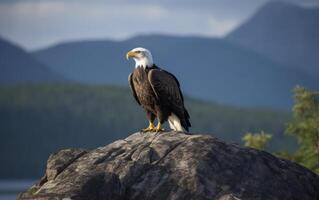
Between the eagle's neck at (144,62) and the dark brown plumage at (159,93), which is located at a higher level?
the eagle's neck at (144,62)

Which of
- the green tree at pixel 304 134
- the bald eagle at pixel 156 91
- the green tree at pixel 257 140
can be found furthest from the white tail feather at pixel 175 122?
the green tree at pixel 257 140

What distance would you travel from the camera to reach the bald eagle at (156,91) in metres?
18.9

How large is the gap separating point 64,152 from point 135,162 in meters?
1.71

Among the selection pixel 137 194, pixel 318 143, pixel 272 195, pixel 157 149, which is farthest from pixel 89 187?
pixel 318 143

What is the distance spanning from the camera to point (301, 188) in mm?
16625

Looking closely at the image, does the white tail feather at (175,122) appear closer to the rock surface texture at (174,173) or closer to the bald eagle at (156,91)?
the bald eagle at (156,91)

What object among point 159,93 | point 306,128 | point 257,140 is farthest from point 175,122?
point 257,140

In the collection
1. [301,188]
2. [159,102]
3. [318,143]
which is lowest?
[318,143]

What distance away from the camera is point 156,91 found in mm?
19219

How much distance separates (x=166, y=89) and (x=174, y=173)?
137 inches

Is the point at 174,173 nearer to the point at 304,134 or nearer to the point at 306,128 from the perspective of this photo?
the point at 306,128

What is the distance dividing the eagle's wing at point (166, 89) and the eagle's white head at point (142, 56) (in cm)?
21

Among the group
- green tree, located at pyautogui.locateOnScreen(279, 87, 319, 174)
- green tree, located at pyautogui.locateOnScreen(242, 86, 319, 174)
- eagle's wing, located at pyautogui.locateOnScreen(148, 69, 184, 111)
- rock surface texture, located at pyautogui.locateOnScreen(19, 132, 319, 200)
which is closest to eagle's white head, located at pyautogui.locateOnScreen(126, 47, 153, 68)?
eagle's wing, located at pyautogui.locateOnScreen(148, 69, 184, 111)

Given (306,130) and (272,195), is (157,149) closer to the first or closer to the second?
(272,195)
